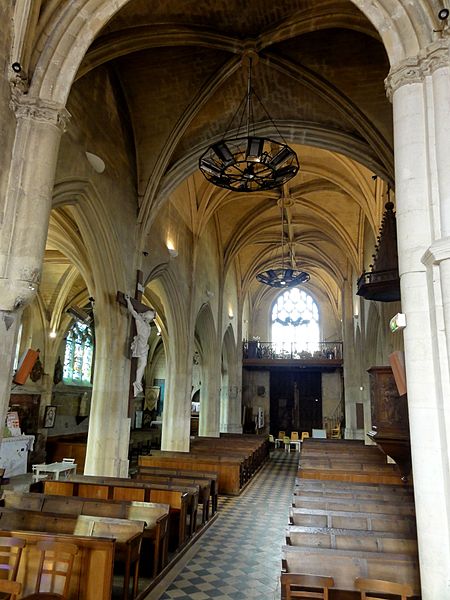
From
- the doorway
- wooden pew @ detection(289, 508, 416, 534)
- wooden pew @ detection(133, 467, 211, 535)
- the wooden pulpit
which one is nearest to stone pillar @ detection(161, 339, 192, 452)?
wooden pew @ detection(133, 467, 211, 535)

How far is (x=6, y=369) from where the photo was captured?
476 cm

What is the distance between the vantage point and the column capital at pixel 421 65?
4.43 m

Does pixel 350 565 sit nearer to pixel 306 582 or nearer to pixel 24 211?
pixel 306 582

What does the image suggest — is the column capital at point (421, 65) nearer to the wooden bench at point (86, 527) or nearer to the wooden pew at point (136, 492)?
the wooden bench at point (86, 527)

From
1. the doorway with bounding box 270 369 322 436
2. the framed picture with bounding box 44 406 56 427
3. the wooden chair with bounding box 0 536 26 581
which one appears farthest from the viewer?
the doorway with bounding box 270 369 322 436

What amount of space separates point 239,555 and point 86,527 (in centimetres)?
283

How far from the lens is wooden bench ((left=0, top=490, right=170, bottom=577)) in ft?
18.1

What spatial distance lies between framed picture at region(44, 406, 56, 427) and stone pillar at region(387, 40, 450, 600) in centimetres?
1747

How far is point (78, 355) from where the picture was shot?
22.2 meters

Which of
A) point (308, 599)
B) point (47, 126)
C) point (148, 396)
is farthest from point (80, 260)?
point (148, 396)

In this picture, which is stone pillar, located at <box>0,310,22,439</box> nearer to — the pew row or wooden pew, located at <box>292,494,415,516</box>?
wooden pew, located at <box>292,494,415,516</box>

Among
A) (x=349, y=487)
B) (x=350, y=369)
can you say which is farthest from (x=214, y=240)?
(x=349, y=487)

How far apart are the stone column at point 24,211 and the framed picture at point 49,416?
14.9 m

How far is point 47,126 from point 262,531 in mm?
7364
